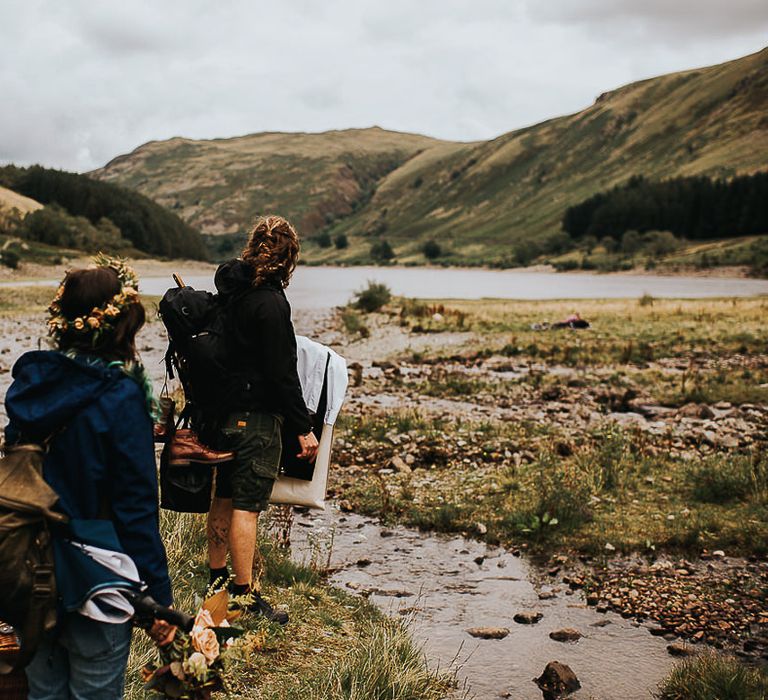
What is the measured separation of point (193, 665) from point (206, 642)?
0.31 ft

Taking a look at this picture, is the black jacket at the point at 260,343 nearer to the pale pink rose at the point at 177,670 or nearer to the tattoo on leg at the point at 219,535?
the tattoo on leg at the point at 219,535

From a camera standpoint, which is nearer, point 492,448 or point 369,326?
point 492,448

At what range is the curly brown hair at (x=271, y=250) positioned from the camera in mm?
5090

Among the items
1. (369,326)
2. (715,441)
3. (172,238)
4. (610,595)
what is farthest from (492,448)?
(172,238)

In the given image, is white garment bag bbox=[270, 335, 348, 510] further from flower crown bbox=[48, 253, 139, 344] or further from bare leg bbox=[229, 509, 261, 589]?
flower crown bbox=[48, 253, 139, 344]

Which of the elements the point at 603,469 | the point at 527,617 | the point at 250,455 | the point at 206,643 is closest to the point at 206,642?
the point at 206,643

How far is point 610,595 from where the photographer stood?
7.39 m

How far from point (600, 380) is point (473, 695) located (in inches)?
557

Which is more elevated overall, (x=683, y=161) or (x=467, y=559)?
(x=683, y=161)

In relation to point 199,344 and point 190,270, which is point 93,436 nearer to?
point 199,344

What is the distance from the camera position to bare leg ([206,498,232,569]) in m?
5.48

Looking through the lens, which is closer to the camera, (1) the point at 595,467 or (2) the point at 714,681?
(2) the point at 714,681

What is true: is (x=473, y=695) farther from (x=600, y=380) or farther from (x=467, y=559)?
(x=600, y=380)

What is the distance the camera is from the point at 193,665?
2.84m
